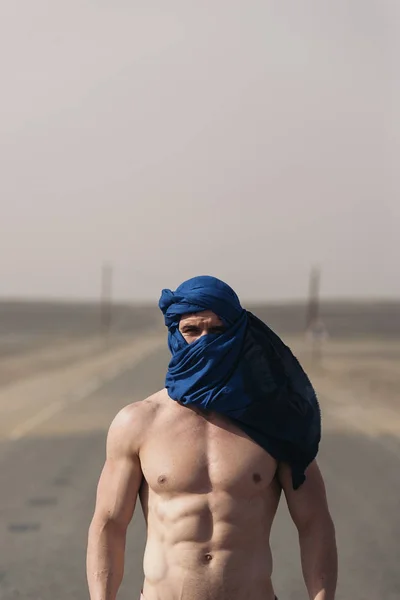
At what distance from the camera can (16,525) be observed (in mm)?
7930

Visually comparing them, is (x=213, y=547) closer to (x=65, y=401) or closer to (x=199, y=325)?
(x=199, y=325)

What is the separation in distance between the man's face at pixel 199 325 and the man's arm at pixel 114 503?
27 centimetres

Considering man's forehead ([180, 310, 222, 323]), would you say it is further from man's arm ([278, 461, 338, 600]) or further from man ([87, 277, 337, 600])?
man's arm ([278, 461, 338, 600])

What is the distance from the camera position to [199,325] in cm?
255

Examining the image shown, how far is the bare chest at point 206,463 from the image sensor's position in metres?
2.51

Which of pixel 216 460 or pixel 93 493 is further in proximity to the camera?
pixel 93 493

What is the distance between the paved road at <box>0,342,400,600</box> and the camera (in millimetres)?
6316

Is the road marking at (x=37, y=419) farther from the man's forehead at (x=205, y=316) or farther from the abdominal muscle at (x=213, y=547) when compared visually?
the man's forehead at (x=205, y=316)

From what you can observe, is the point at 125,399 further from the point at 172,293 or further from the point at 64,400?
the point at 172,293

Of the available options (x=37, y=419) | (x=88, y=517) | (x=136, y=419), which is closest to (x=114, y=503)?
(x=136, y=419)

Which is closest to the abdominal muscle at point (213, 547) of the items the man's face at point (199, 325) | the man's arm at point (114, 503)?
the man's arm at point (114, 503)

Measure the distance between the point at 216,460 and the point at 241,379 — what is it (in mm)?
251

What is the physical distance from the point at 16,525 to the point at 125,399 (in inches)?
385

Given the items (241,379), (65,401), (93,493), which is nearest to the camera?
(241,379)
